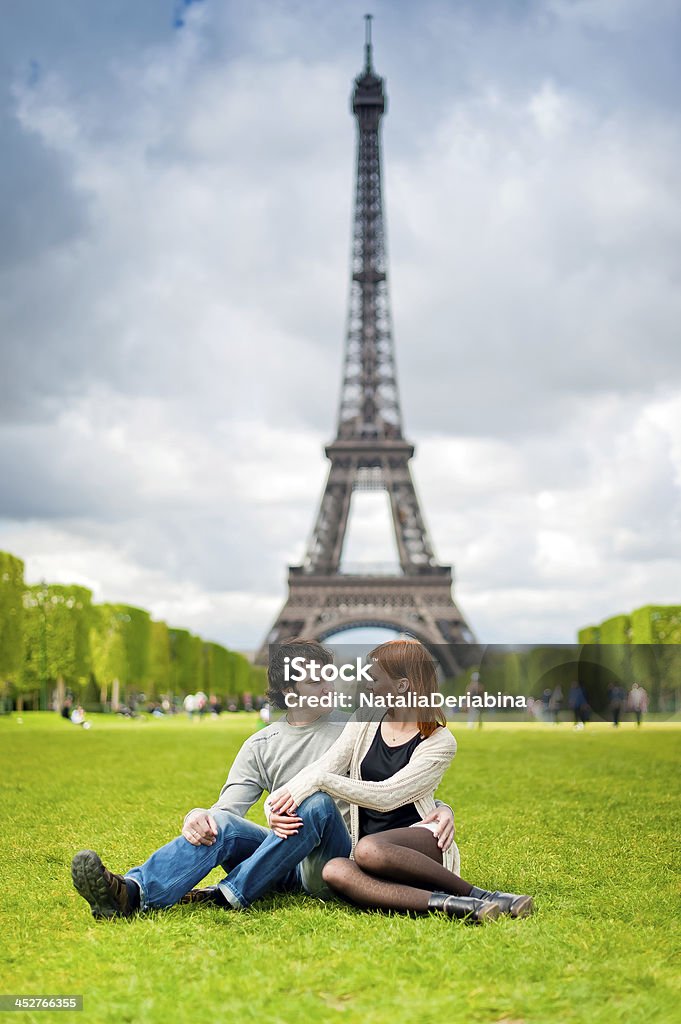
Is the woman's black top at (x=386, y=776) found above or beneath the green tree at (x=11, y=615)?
beneath

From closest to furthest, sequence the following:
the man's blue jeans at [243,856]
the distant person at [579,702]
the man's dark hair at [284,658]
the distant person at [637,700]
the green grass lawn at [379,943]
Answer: the green grass lawn at [379,943] → the man's blue jeans at [243,856] → the man's dark hair at [284,658] → the distant person at [579,702] → the distant person at [637,700]

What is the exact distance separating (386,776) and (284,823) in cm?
53

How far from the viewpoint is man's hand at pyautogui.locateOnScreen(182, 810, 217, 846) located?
444 centimetres

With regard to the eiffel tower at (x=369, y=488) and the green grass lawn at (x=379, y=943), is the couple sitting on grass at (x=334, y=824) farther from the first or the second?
the eiffel tower at (x=369, y=488)

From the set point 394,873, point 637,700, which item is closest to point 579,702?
point 637,700

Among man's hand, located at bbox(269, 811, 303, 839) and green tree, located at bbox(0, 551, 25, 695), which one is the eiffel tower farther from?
man's hand, located at bbox(269, 811, 303, 839)

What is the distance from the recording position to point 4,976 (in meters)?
3.89

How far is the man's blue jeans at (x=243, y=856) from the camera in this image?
4551 mm

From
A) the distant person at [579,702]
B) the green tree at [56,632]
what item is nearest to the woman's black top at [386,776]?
the distant person at [579,702]

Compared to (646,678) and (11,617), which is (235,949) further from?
(11,617)

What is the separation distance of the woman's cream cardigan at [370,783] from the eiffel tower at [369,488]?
40.0 metres

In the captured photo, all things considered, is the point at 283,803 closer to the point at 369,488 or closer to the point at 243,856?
the point at 243,856

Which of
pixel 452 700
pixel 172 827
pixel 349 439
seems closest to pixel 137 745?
pixel 172 827

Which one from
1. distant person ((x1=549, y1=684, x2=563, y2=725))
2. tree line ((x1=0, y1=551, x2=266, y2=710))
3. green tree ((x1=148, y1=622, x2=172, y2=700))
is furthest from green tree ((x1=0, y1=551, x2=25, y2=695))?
distant person ((x1=549, y1=684, x2=563, y2=725))
